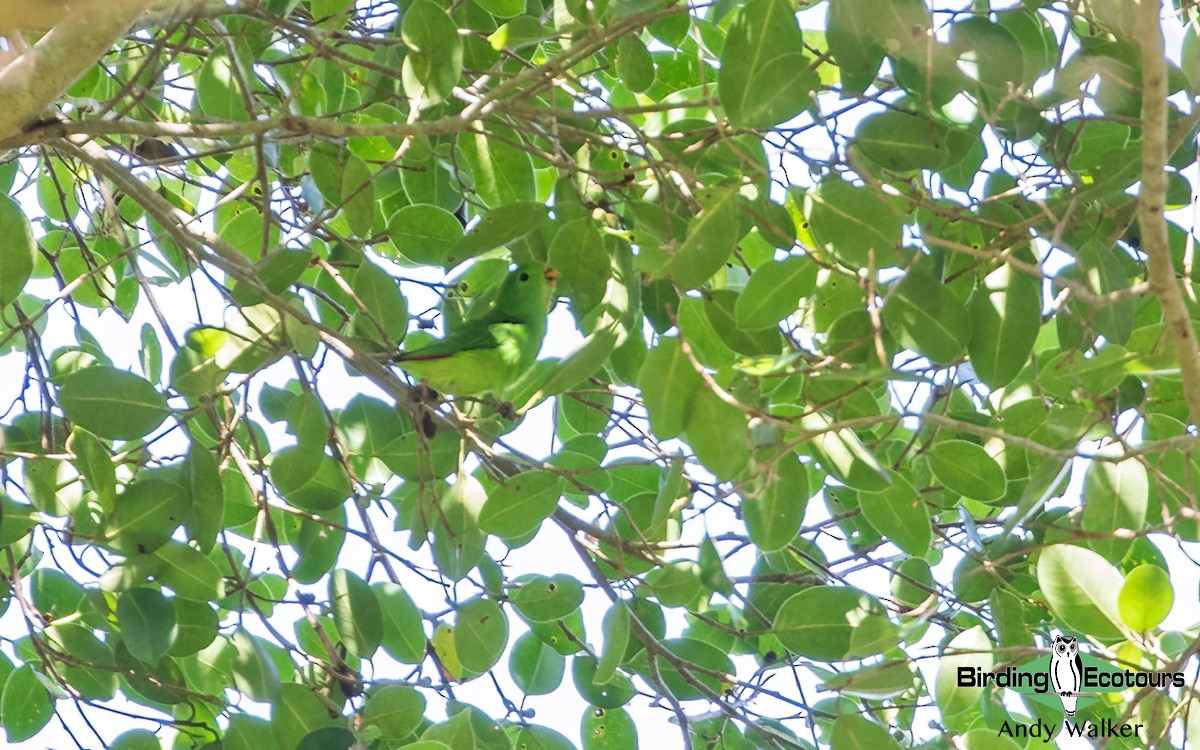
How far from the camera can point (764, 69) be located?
186 centimetres

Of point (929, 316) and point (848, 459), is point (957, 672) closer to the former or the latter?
point (848, 459)

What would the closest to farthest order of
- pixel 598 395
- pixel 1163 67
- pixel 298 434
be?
pixel 1163 67 < pixel 298 434 < pixel 598 395

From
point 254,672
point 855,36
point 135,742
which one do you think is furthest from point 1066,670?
point 135,742

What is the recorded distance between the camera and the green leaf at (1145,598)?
6.51 ft

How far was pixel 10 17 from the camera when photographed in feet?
3.73

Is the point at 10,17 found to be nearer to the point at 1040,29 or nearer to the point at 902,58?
the point at 902,58

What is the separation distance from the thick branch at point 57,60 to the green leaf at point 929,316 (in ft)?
4.35

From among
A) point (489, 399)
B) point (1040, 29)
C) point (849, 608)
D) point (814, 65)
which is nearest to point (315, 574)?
point (489, 399)

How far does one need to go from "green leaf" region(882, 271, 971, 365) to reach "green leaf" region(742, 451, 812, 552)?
32 centimetres

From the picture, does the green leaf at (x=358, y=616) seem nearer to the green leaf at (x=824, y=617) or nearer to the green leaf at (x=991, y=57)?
the green leaf at (x=824, y=617)

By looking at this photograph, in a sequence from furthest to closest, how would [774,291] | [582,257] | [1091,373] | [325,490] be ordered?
1. [325,490]
2. [582,257]
3. [774,291]
4. [1091,373]

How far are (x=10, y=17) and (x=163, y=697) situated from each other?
1691mm

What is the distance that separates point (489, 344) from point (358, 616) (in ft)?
2.78

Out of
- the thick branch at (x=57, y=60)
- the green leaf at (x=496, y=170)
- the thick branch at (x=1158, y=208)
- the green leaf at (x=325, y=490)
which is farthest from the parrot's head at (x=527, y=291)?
the thick branch at (x=1158, y=208)
